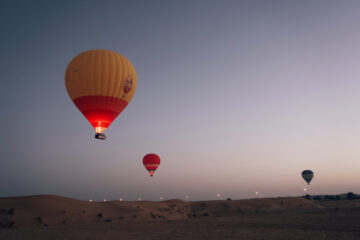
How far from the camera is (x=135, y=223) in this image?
32.3 m

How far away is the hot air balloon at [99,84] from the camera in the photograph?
2436 cm

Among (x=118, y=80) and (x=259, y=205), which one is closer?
(x=118, y=80)

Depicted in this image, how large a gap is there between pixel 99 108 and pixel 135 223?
48.6 ft

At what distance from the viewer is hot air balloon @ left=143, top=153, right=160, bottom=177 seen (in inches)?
2089

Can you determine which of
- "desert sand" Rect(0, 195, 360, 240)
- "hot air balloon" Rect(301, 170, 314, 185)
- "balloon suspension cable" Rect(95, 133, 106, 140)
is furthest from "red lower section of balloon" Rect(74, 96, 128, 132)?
"hot air balloon" Rect(301, 170, 314, 185)

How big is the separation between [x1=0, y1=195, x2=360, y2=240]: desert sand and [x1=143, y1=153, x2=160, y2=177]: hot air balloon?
31.3 ft

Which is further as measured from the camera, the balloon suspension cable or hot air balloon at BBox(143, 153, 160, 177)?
hot air balloon at BBox(143, 153, 160, 177)

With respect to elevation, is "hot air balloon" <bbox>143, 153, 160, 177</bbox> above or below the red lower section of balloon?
below

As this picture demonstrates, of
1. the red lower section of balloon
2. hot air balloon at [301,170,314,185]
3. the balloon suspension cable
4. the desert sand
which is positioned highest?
the red lower section of balloon

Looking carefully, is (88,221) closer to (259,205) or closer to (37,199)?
(37,199)

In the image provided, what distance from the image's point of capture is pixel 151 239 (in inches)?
785

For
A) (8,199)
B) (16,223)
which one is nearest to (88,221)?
(16,223)

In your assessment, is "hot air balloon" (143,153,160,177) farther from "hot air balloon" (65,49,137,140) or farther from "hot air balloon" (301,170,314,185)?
"hot air balloon" (301,170,314,185)

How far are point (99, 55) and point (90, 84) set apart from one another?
8.91 feet
